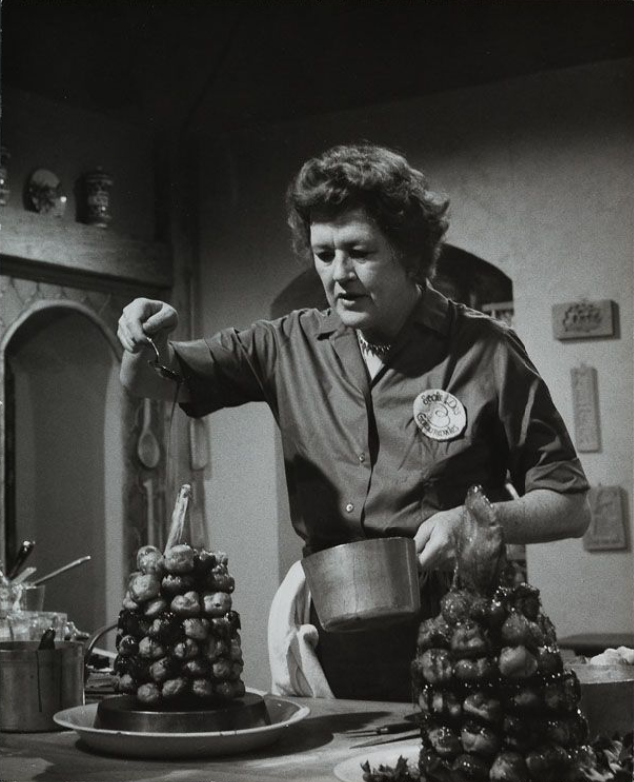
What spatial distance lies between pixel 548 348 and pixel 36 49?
7.13ft

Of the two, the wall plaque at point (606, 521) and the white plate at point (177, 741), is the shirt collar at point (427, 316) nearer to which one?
the white plate at point (177, 741)

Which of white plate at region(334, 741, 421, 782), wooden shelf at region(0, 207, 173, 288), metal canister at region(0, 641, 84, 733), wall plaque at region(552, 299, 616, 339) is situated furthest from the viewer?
wall plaque at region(552, 299, 616, 339)

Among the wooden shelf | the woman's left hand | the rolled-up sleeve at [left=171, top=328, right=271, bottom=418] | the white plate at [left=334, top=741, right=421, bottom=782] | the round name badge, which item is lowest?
the white plate at [left=334, top=741, right=421, bottom=782]

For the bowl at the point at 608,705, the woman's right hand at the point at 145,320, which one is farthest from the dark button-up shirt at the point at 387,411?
the bowl at the point at 608,705

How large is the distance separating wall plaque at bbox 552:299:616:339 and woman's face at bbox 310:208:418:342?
239 cm

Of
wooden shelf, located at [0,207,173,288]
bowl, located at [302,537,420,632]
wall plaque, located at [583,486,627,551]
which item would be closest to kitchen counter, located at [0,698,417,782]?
bowl, located at [302,537,420,632]

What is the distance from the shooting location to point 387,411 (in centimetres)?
204

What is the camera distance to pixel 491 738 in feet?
3.36

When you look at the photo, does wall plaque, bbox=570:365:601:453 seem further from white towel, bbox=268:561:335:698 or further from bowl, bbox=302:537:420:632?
bowl, bbox=302:537:420:632

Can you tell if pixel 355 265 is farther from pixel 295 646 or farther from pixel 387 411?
pixel 295 646

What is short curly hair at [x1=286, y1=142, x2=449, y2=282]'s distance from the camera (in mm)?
Result: 1984

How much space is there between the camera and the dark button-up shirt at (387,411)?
193 cm

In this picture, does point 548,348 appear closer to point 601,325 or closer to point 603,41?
point 601,325

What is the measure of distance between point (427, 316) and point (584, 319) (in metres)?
2.38
